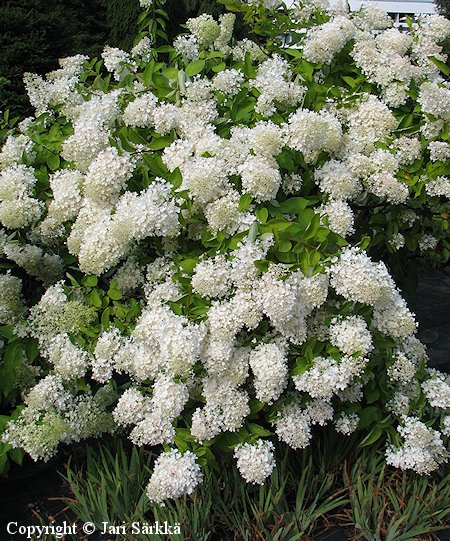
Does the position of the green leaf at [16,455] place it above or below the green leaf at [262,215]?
below

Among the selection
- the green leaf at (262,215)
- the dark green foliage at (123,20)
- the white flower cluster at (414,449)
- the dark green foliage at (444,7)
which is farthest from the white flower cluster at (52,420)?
the dark green foliage at (444,7)

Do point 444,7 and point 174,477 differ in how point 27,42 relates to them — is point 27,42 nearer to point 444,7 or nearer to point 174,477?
point 174,477

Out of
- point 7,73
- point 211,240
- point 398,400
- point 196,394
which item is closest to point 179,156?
point 211,240

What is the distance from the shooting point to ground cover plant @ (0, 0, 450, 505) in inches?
81.2

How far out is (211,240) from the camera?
2.20 m

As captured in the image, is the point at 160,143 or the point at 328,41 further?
the point at 328,41

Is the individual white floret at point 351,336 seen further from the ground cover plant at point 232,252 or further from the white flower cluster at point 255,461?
the white flower cluster at point 255,461

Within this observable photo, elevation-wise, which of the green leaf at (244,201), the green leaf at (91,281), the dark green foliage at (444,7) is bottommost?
the dark green foliage at (444,7)

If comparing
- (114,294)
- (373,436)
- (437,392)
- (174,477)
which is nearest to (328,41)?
(114,294)

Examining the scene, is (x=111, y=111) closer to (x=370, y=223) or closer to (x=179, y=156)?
(x=179, y=156)

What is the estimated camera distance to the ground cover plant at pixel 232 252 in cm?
206

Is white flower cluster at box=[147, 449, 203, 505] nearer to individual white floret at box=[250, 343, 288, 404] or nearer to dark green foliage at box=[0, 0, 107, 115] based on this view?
individual white floret at box=[250, 343, 288, 404]

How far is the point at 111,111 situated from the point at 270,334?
1.02 metres

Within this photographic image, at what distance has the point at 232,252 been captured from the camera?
6.90 ft
